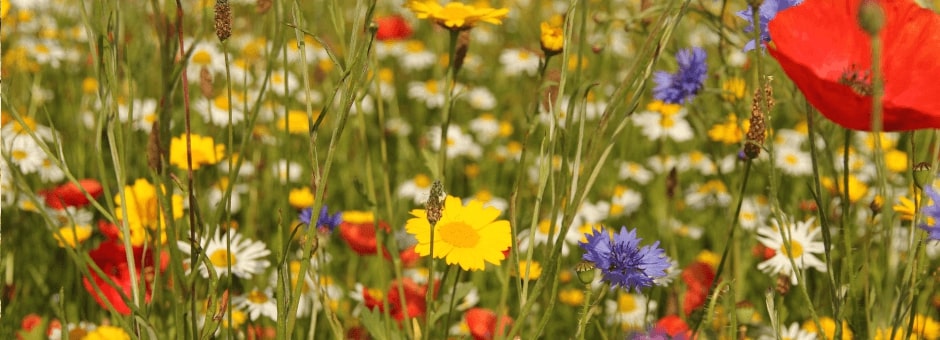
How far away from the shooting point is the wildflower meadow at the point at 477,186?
1.95 feet

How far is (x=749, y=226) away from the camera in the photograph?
1637mm

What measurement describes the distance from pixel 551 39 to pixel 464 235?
0.22 m

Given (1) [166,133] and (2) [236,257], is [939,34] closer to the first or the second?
(1) [166,133]

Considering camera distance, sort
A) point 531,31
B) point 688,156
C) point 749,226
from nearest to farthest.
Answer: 1. point 749,226
2. point 688,156
3. point 531,31

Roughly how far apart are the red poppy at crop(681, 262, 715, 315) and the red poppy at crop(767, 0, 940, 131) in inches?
18.8

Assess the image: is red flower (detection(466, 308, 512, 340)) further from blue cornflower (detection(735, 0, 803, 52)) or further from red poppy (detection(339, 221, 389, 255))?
blue cornflower (detection(735, 0, 803, 52))

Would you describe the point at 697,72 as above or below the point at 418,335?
above

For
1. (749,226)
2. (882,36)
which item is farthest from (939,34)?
(749,226)

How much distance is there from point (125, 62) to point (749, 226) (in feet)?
4.24

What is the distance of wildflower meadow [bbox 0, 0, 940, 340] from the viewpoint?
596mm

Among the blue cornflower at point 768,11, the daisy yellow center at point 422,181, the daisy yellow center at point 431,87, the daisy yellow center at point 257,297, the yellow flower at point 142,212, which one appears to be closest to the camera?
the blue cornflower at point 768,11

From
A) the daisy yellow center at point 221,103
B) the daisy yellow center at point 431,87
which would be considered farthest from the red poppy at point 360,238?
the daisy yellow center at point 431,87

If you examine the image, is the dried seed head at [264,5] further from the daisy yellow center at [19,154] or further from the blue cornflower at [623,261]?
the daisy yellow center at [19,154]

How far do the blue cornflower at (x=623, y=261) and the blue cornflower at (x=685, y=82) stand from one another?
441 millimetres
